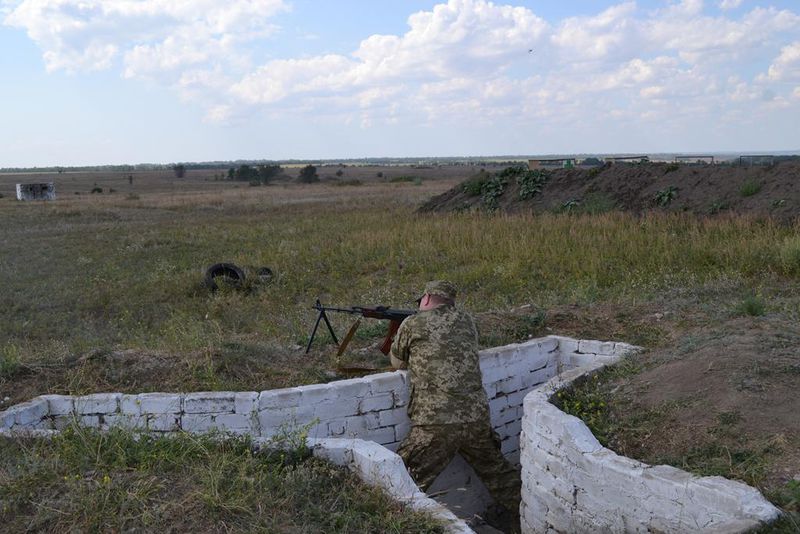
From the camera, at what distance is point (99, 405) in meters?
5.11

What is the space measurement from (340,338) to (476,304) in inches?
120

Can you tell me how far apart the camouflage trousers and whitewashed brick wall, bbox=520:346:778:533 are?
0.96 ft

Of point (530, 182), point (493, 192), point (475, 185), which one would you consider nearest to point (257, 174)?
point (475, 185)

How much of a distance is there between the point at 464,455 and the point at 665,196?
13822 mm

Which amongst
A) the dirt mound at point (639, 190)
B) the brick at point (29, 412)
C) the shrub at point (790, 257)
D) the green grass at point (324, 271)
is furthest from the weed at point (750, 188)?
the brick at point (29, 412)

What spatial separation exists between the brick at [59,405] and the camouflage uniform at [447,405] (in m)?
2.38

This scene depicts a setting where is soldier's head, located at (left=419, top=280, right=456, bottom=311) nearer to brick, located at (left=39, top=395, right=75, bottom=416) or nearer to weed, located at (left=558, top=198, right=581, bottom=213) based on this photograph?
brick, located at (left=39, top=395, right=75, bottom=416)

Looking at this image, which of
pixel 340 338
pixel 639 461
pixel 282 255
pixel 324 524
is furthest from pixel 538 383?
pixel 282 255

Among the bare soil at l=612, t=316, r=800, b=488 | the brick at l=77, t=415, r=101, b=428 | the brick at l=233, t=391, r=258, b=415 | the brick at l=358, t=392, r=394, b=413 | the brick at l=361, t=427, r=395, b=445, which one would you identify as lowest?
the brick at l=361, t=427, r=395, b=445

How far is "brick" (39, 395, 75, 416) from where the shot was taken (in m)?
5.14

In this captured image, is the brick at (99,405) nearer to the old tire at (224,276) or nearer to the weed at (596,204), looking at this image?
the old tire at (224,276)

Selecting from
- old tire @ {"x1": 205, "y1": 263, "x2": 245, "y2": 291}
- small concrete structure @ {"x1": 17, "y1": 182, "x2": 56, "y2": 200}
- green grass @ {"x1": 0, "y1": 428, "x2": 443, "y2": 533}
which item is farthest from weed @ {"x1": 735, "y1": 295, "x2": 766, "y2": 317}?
small concrete structure @ {"x1": 17, "y1": 182, "x2": 56, "y2": 200}

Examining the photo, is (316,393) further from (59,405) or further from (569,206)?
(569,206)

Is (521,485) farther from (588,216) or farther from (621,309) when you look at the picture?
(588,216)
